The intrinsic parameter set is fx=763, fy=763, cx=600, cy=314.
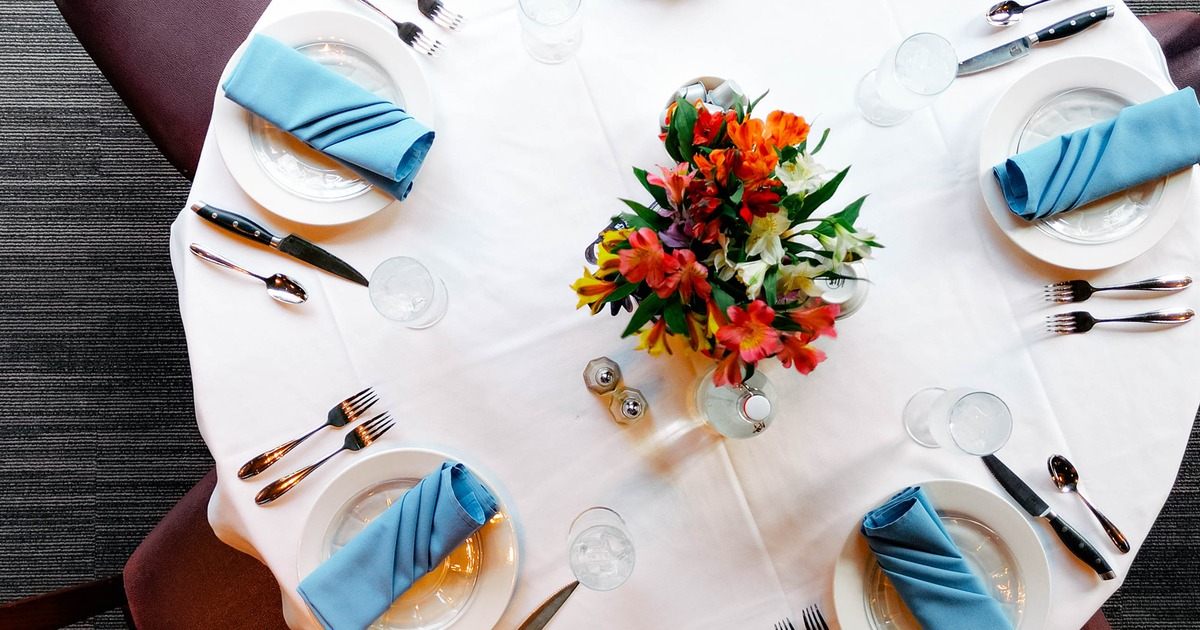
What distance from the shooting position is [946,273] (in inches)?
54.6

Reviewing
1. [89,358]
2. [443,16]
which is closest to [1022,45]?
[443,16]

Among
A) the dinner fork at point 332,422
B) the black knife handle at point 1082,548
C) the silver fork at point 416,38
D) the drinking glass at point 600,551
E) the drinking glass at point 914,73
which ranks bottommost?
the black knife handle at point 1082,548

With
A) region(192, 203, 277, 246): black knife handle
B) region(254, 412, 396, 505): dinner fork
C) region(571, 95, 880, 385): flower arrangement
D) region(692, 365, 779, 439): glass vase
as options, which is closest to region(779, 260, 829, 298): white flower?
region(571, 95, 880, 385): flower arrangement

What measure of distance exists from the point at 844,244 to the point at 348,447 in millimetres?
905

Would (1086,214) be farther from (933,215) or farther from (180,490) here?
(180,490)

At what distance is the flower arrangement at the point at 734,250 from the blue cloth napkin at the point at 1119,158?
0.55 metres

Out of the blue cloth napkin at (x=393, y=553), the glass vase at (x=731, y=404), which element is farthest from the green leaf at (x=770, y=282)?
the blue cloth napkin at (x=393, y=553)

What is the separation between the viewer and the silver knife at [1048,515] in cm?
132

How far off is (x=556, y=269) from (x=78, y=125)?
6.65 feet

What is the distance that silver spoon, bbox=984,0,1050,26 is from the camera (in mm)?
1400

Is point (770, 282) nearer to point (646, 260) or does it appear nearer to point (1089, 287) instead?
point (646, 260)

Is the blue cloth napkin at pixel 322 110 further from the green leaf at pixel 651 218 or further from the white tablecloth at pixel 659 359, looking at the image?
the green leaf at pixel 651 218

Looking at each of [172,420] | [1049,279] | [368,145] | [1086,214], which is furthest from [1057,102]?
[172,420]

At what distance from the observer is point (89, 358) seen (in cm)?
241
